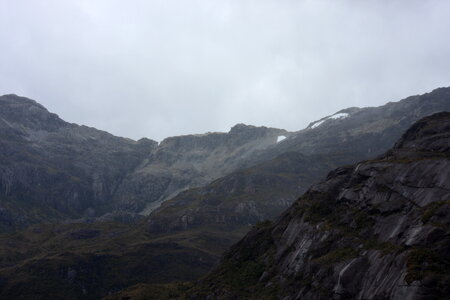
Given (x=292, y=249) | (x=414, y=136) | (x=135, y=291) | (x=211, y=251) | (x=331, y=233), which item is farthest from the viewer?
(x=211, y=251)

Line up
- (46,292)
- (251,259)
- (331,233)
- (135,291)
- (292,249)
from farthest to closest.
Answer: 1. (46,292)
2. (135,291)
3. (251,259)
4. (292,249)
5. (331,233)

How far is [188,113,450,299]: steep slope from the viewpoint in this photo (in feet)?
148

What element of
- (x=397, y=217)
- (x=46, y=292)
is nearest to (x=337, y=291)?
(x=397, y=217)

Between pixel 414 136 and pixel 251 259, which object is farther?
pixel 414 136

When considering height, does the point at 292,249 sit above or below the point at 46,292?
above

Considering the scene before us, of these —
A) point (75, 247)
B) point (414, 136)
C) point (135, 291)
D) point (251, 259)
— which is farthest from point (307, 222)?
point (75, 247)

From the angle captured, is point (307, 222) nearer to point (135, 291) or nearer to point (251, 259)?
point (251, 259)

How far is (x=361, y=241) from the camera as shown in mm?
58531

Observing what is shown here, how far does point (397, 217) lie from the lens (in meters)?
56.2

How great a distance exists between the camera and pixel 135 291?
104875 millimetres

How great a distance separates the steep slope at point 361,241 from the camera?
148 feet

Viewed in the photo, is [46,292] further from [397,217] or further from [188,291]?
[397,217]

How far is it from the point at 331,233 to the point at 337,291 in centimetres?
1476

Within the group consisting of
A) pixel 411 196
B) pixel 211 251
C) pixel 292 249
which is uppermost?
pixel 411 196
